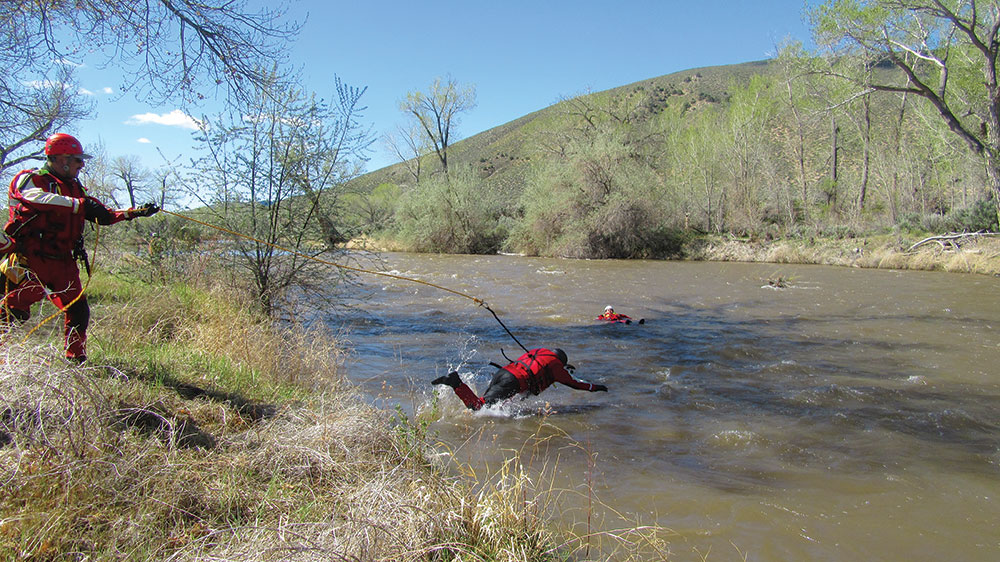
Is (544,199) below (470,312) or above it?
above

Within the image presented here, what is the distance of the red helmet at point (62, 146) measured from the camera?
4141 mm

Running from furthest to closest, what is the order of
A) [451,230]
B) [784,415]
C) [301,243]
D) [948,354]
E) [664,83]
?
[664,83] < [451,230] < [948,354] < [301,243] < [784,415]

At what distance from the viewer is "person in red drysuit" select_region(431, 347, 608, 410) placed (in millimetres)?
5828

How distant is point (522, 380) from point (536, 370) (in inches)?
10.1

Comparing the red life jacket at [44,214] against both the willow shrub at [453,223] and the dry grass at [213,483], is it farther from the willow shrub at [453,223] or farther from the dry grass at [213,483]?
the willow shrub at [453,223]

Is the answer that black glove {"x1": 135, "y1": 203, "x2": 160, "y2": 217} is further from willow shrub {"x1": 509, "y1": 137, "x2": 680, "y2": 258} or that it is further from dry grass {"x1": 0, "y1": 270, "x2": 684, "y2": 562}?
willow shrub {"x1": 509, "y1": 137, "x2": 680, "y2": 258}

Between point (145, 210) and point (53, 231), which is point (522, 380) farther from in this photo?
point (53, 231)

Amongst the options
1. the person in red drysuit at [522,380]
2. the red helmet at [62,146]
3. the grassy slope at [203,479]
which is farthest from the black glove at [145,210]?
the person in red drysuit at [522,380]

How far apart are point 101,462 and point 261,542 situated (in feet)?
3.43

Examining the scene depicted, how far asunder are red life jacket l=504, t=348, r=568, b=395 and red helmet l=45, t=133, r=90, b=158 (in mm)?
4654

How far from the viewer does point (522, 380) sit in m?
6.06

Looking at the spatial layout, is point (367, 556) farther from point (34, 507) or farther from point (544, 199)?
point (544, 199)

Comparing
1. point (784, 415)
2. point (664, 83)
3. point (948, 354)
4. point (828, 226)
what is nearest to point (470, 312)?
point (784, 415)

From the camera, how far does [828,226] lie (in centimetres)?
2914
